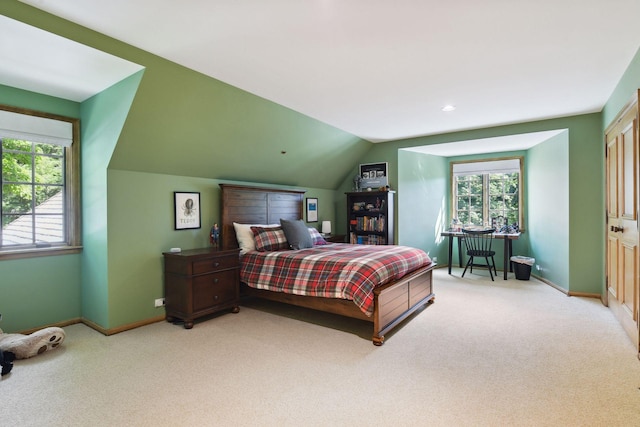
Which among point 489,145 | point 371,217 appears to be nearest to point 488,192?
point 489,145

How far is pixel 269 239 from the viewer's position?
410cm

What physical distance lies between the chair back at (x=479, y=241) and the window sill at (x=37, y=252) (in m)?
5.64

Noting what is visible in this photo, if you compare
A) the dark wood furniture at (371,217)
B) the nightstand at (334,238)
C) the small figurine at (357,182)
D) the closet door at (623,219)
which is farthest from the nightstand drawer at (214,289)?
the closet door at (623,219)

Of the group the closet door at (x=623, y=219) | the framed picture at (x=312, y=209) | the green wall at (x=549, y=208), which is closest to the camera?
the closet door at (x=623, y=219)

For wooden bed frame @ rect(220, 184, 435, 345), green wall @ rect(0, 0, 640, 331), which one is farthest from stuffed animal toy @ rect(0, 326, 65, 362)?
wooden bed frame @ rect(220, 184, 435, 345)

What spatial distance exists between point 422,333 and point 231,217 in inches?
104

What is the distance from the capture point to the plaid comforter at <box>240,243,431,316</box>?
2.97 m

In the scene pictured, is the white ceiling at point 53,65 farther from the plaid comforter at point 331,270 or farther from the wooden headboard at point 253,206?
the plaid comforter at point 331,270

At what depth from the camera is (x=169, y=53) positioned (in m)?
2.59

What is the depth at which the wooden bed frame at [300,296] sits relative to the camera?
3.00 metres

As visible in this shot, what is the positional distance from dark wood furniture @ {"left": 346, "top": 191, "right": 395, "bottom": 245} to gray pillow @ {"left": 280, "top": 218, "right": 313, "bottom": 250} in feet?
5.77

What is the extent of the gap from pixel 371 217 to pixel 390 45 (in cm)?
364

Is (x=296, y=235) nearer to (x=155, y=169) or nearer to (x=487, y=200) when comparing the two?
(x=155, y=169)

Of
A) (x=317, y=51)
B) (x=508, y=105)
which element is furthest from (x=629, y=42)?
(x=317, y=51)
